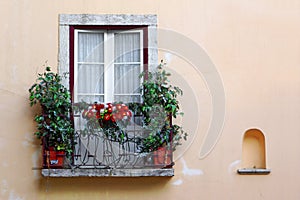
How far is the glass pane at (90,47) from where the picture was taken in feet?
27.5

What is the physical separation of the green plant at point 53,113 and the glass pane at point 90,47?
2.06ft

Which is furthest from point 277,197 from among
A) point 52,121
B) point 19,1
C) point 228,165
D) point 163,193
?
point 19,1

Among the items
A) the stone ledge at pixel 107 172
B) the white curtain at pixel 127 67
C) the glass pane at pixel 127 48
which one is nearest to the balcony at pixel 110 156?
the stone ledge at pixel 107 172

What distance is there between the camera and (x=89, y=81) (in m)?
8.32

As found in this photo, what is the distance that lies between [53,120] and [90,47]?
125 centimetres

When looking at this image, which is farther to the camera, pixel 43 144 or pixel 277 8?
pixel 277 8

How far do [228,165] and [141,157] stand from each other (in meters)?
1.17

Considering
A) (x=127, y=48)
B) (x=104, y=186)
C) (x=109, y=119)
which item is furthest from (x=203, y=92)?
(x=104, y=186)

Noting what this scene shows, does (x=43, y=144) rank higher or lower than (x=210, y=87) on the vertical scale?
lower

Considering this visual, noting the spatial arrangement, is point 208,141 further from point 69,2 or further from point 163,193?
point 69,2

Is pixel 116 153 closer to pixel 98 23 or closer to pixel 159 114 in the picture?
pixel 159 114

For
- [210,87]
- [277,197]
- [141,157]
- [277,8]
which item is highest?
[277,8]

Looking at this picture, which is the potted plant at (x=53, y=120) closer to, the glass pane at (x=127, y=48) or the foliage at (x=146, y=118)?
the foliage at (x=146, y=118)

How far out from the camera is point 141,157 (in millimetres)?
7797
